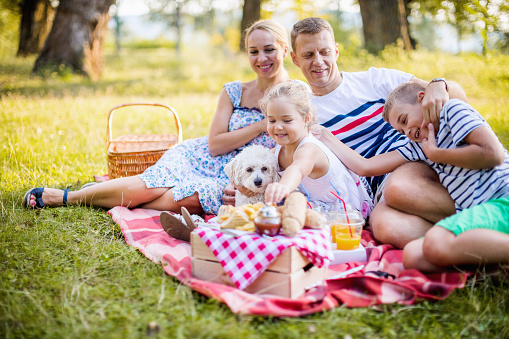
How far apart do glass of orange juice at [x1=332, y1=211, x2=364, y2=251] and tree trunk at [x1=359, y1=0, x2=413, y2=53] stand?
9958 mm

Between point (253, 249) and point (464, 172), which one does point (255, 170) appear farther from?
point (464, 172)

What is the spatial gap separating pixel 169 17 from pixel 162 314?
46.8 meters

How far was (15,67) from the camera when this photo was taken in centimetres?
1266

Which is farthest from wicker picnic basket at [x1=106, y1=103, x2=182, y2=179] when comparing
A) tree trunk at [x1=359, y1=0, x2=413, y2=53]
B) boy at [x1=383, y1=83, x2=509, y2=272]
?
tree trunk at [x1=359, y1=0, x2=413, y2=53]

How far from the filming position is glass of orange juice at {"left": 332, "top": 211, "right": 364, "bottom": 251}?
9.55 feet

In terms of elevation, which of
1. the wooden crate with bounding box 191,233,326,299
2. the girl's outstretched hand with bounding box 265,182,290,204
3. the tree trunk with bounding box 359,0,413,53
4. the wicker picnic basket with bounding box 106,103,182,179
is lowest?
the wooden crate with bounding box 191,233,326,299

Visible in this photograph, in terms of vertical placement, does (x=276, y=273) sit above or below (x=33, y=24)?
below

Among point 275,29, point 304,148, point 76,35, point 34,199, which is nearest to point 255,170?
point 304,148

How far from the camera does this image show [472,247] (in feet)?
7.88

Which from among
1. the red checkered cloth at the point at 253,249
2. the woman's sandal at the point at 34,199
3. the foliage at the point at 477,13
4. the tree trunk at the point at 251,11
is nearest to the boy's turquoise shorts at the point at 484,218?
the red checkered cloth at the point at 253,249

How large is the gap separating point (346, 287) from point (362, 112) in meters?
1.70

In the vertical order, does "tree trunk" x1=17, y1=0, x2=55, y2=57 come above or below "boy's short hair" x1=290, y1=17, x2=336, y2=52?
above

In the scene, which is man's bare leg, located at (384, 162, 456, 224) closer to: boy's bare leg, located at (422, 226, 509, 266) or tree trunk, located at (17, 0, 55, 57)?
boy's bare leg, located at (422, 226, 509, 266)

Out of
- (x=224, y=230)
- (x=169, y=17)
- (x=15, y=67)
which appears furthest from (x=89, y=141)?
(x=169, y=17)
